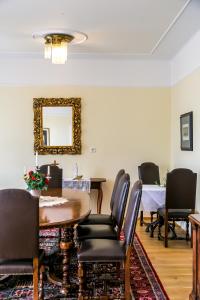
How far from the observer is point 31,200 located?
238 centimetres

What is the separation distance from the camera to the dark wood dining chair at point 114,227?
3156mm

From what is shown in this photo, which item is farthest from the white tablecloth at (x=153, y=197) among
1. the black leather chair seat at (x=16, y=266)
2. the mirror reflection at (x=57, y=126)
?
the black leather chair seat at (x=16, y=266)

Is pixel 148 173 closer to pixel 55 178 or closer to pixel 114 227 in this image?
pixel 55 178

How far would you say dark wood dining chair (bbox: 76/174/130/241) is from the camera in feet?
10.4

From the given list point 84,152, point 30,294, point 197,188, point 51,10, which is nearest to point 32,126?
point 84,152

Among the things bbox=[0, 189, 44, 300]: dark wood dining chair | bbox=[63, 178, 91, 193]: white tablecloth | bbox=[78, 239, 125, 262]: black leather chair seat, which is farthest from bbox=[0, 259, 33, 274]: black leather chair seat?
bbox=[63, 178, 91, 193]: white tablecloth

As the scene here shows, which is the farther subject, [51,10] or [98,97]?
[98,97]

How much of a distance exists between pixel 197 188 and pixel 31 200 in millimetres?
2759

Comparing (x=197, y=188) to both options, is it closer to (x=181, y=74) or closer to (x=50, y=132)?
(x=181, y=74)

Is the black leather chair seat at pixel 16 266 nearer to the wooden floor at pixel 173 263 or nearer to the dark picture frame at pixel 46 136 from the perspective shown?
the wooden floor at pixel 173 263

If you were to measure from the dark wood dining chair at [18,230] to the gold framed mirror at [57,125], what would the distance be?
335 centimetres

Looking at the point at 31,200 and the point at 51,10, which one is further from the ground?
the point at 51,10

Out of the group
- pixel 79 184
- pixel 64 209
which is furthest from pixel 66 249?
pixel 79 184

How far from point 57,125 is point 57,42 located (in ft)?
5.29
